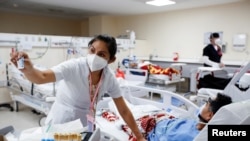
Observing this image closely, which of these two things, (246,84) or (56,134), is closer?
(56,134)

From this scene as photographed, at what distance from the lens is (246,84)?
3.00m

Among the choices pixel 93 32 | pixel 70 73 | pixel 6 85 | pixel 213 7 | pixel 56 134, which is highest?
pixel 213 7

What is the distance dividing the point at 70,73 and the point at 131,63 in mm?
3665

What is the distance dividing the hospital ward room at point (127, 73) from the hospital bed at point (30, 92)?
0.02 m

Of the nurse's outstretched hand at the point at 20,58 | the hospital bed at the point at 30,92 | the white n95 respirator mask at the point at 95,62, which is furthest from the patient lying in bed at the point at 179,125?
the hospital bed at the point at 30,92

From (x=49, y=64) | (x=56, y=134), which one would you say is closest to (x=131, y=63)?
(x=49, y=64)

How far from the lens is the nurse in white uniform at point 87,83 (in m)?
1.41

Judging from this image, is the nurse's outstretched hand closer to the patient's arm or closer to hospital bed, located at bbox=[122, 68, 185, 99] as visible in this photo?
the patient's arm

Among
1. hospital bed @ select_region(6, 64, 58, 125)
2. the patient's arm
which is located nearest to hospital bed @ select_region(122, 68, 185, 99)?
hospital bed @ select_region(6, 64, 58, 125)

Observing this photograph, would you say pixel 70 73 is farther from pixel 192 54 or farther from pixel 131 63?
pixel 192 54

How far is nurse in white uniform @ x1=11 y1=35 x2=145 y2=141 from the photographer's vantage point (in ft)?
4.62

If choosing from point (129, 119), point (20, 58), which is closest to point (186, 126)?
point (129, 119)

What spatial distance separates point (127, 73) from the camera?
491cm

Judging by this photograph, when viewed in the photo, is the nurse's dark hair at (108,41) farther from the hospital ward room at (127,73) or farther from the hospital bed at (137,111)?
the hospital bed at (137,111)
